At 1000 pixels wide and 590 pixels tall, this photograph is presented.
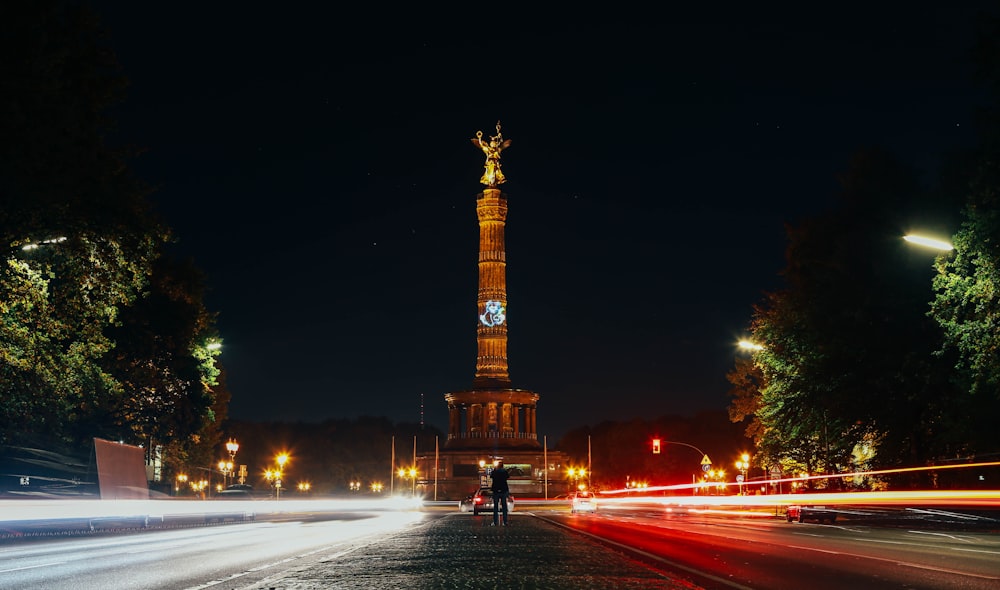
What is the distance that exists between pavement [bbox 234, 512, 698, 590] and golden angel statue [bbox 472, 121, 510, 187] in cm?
10432

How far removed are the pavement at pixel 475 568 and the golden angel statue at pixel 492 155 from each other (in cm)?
10432

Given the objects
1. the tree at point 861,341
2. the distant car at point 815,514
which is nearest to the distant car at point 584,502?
the tree at point 861,341

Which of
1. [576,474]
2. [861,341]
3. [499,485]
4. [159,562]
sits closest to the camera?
[159,562]

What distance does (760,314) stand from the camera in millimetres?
53062

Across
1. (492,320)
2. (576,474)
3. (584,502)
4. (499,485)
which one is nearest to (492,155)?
(492,320)

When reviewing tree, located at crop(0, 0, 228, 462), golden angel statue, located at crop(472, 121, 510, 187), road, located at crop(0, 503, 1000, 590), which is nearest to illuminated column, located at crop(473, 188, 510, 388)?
golden angel statue, located at crop(472, 121, 510, 187)

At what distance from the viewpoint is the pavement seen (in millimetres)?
10414

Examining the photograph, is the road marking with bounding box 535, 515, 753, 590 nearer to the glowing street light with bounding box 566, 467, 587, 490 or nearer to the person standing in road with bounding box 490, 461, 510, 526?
the person standing in road with bounding box 490, 461, 510, 526

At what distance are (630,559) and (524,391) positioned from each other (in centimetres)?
10014

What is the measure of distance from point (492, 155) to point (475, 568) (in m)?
112

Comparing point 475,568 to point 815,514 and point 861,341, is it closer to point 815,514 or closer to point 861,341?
point 815,514

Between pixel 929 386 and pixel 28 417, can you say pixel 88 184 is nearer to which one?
pixel 28 417

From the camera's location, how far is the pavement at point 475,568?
10.4m

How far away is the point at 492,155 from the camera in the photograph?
123000 millimetres
